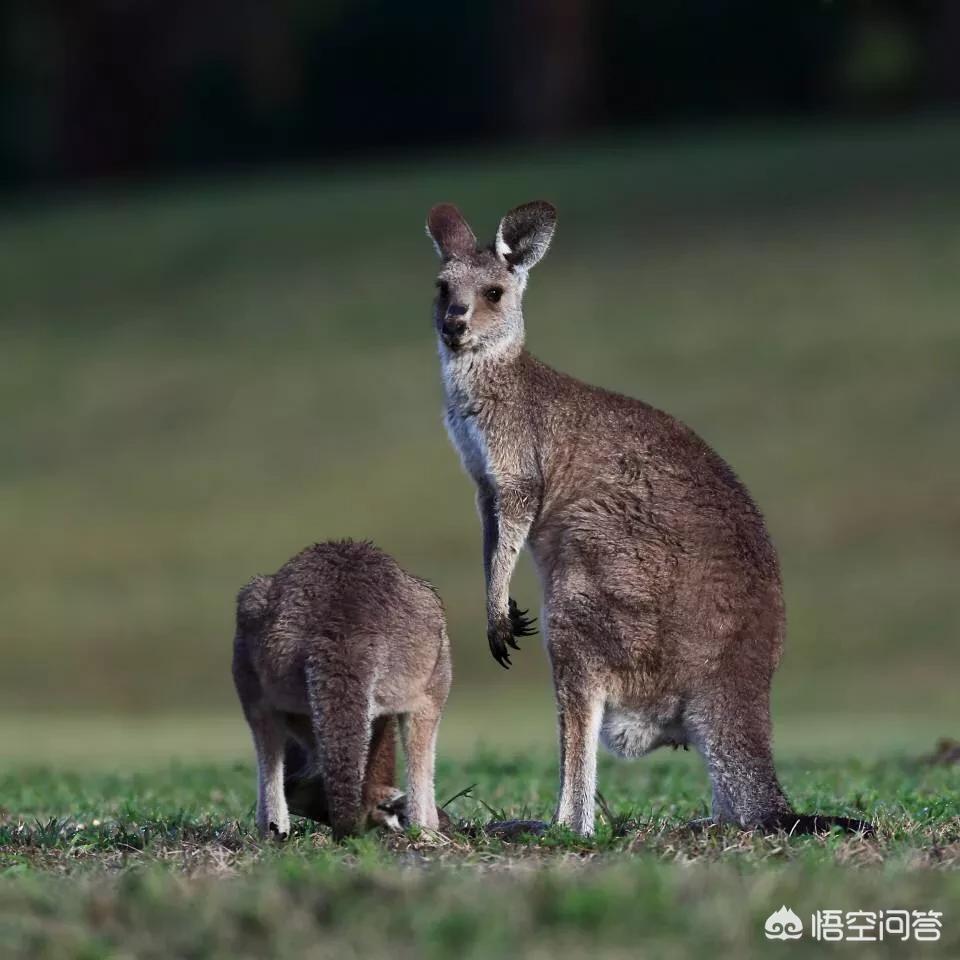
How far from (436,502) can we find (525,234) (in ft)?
44.2

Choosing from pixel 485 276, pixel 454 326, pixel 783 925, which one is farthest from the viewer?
pixel 485 276

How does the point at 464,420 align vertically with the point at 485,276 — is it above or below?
below

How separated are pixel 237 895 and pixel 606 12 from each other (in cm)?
3189

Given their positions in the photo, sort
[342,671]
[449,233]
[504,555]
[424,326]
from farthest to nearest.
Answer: [424,326]
[449,233]
[504,555]
[342,671]

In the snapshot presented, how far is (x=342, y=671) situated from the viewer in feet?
17.8

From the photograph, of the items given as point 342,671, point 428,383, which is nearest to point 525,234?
point 342,671

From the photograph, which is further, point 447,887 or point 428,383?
point 428,383

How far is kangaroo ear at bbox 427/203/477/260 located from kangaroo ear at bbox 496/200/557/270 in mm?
122

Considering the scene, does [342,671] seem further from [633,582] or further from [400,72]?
[400,72]

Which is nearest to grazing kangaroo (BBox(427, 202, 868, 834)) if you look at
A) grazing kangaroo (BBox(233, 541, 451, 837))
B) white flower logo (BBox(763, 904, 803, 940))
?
grazing kangaroo (BBox(233, 541, 451, 837))

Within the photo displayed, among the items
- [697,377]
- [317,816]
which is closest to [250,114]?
[697,377]

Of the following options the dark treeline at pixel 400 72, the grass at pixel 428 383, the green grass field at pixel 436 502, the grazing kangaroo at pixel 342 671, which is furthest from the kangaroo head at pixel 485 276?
the dark treeline at pixel 400 72

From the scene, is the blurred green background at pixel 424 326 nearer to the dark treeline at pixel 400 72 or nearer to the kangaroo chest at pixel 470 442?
the dark treeline at pixel 400 72

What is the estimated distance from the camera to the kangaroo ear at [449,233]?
22.5 feet
